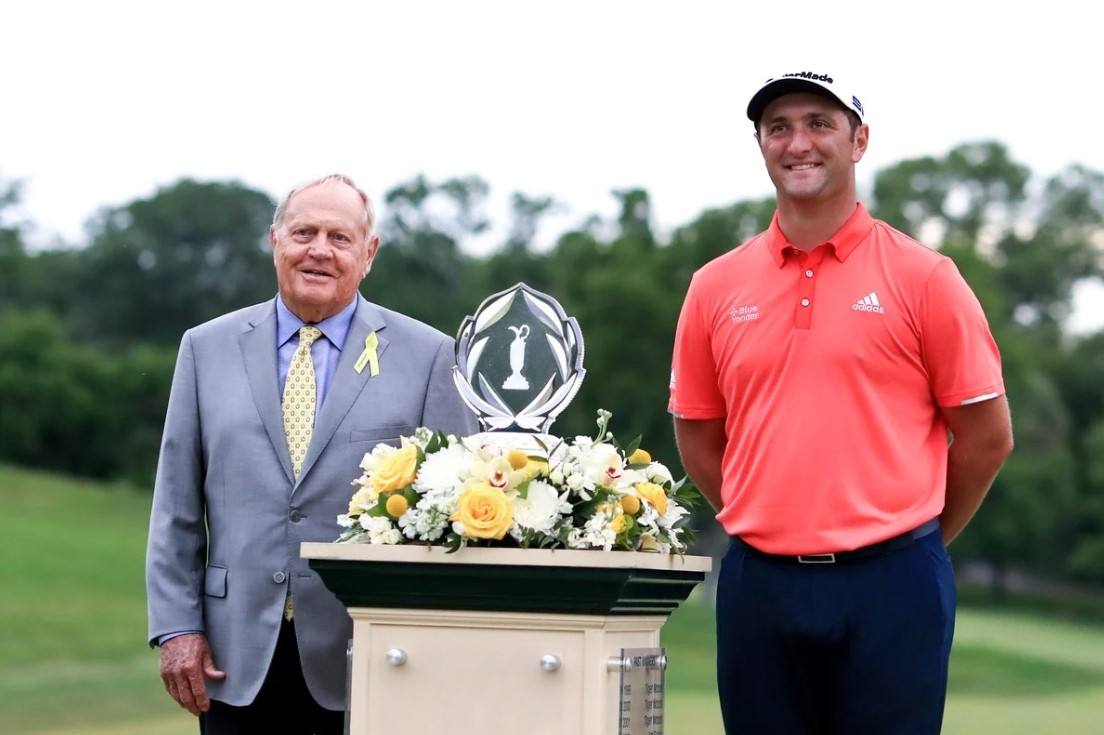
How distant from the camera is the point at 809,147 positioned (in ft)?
12.3

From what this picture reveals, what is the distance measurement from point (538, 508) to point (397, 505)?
0.93 ft

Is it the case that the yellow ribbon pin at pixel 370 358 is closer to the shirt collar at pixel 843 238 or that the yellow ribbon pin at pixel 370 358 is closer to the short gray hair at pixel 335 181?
the short gray hair at pixel 335 181

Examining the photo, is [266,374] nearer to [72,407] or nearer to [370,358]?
[370,358]

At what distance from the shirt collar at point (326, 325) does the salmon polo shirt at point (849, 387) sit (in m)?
1.02

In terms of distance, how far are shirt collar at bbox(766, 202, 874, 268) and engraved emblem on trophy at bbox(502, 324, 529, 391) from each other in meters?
0.63

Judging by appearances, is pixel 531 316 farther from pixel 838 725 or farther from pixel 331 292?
pixel 838 725

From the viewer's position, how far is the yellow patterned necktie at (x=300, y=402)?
4.16 meters

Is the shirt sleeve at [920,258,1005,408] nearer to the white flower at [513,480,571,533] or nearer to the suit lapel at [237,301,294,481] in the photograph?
the white flower at [513,480,571,533]

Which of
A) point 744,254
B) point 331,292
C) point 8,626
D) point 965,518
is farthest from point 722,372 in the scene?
point 8,626

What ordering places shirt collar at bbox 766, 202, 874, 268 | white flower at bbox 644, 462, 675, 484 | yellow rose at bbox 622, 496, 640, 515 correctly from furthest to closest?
1. shirt collar at bbox 766, 202, 874, 268
2. white flower at bbox 644, 462, 675, 484
3. yellow rose at bbox 622, 496, 640, 515

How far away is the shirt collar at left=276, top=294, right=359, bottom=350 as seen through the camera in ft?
14.0

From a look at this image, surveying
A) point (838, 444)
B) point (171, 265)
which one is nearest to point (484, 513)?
point (838, 444)

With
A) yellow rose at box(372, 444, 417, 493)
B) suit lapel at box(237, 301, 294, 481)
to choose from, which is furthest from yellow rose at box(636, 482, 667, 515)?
suit lapel at box(237, 301, 294, 481)

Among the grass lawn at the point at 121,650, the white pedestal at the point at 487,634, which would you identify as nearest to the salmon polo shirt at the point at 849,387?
the white pedestal at the point at 487,634
